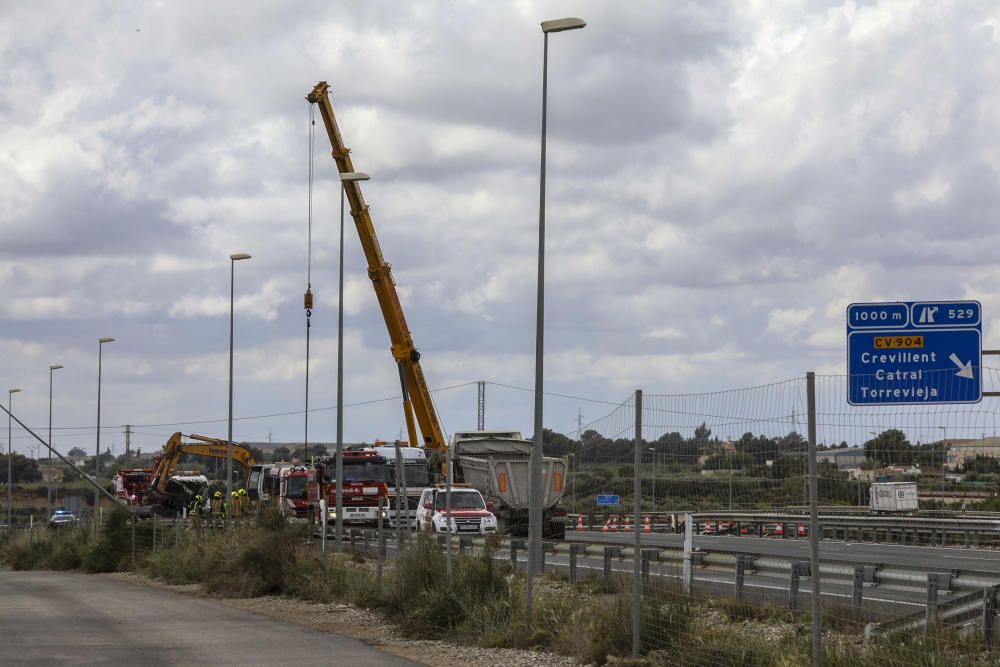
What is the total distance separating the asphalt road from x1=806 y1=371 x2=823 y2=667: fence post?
6317 millimetres

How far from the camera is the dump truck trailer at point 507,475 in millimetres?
36812

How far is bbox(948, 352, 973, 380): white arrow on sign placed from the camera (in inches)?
675

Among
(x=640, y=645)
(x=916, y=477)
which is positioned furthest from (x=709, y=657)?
(x=916, y=477)

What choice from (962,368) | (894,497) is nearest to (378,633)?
(962,368)

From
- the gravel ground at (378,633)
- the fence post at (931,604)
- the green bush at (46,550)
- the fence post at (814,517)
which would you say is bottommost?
the green bush at (46,550)

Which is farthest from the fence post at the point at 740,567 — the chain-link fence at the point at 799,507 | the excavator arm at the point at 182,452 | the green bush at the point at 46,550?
the excavator arm at the point at 182,452

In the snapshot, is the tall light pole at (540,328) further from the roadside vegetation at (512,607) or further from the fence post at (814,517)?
the fence post at (814,517)

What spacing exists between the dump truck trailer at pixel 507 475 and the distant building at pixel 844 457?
25231 mm

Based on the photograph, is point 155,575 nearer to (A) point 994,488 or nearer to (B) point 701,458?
(B) point 701,458

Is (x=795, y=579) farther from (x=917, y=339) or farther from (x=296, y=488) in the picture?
(x=296, y=488)

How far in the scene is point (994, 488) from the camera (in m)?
9.60

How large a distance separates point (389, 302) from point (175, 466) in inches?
762

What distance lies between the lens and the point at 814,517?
391 inches

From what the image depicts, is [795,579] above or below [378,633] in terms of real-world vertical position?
above
